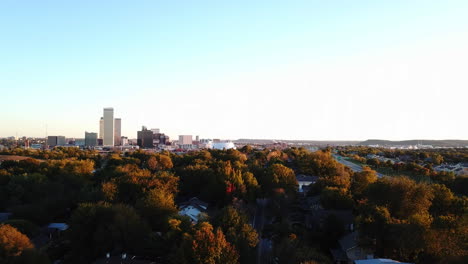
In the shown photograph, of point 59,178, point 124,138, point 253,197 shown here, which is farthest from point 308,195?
point 124,138

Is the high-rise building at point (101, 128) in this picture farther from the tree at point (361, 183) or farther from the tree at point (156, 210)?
the tree at point (156, 210)

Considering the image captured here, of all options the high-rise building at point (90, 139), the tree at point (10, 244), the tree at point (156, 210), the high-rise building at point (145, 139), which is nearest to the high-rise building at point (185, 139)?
the high-rise building at point (145, 139)

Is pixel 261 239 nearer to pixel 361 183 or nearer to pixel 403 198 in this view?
pixel 403 198

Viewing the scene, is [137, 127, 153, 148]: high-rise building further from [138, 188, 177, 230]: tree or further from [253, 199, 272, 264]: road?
[138, 188, 177, 230]: tree

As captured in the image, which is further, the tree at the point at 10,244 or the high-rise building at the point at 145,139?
the high-rise building at the point at 145,139

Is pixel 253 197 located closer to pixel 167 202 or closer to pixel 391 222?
pixel 167 202

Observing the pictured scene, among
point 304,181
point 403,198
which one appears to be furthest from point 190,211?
point 304,181
